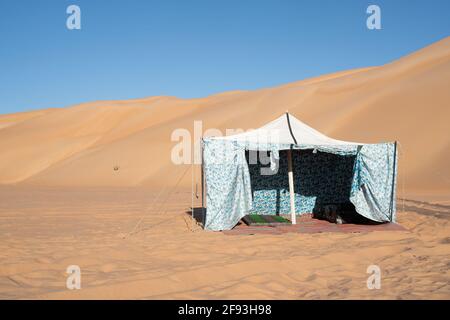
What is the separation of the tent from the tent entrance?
1.0 inches

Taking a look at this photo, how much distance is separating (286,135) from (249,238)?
3040 mm

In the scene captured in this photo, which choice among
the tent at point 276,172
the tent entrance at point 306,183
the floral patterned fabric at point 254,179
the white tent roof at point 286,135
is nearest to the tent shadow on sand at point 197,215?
the tent at point 276,172

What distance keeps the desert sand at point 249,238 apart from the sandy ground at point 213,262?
20 millimetres

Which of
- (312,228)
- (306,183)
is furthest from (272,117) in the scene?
(312,228)

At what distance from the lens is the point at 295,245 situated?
7.90 metres

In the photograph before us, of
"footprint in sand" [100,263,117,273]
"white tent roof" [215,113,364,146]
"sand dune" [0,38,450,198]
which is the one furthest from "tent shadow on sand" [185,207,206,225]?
"sand dune" [0,38,450,198]

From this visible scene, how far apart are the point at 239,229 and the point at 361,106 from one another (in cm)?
2078

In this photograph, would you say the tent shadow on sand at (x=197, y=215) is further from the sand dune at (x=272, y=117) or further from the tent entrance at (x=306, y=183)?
the sand dune at (x=272, y=117)

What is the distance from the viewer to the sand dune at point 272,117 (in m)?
A: 22.5

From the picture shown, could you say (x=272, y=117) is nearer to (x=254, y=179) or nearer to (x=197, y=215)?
(x=197, y=215)

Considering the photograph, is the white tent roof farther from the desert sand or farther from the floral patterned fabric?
the desert sand

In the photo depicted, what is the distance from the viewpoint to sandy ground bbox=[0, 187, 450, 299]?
5.08 metres

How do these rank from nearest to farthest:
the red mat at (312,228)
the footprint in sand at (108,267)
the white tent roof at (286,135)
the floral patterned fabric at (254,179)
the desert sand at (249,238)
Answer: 1. the desert sand at (249,238)
2. the footprint in sand at (108,267)
3. the red mat at (312,228)
4. the floral patterned fabric at (254,179)
5. the white tent roof at (286,135)
